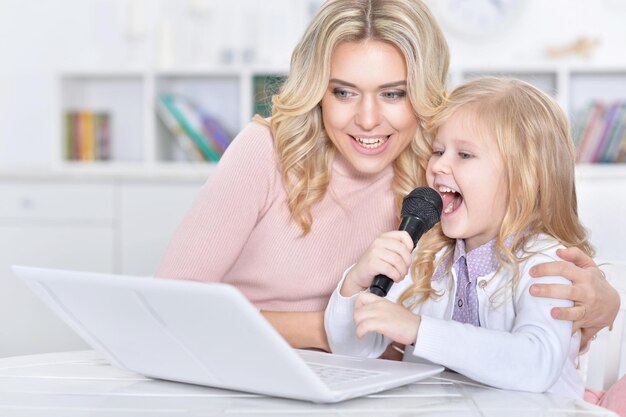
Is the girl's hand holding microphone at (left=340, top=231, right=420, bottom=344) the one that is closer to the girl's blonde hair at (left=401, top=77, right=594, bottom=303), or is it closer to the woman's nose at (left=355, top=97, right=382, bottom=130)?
the girl's blonde hair at (left=401, top=77, right=594, bottom=303)

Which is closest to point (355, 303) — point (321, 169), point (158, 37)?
point (321, 169)

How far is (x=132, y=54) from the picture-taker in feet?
13.6

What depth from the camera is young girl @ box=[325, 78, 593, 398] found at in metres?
1.33

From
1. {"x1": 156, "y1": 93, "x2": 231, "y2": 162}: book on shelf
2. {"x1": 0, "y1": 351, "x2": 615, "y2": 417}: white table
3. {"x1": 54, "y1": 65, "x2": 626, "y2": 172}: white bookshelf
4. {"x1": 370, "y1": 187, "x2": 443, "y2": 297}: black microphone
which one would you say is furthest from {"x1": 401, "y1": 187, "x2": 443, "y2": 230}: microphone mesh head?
{"x1": 156, "y1": 93, "x2": 231, "y2": 162}: book on shelf

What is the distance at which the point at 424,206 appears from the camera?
129cm

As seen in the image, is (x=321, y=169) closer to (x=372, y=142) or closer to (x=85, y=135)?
(x=372, y=142)

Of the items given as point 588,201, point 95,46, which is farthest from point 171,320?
point 95,46

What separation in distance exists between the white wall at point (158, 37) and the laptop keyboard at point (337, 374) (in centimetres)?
287

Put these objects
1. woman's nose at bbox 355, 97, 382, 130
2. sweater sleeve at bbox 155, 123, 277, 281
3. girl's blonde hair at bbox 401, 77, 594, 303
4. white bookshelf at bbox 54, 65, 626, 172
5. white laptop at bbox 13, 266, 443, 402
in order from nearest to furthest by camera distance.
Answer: white laptop at bbox 13, 266, 443, 402
girl's blonde hair at bbox 401, 77, 594, 303
woman's nose at bbox 355, 97, 382, 130
sweater sleeve at bbox 155, 123, 277, 281
white bookshelf at bbox 54, 65, 626, 172

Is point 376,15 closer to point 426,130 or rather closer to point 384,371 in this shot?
point 426,130

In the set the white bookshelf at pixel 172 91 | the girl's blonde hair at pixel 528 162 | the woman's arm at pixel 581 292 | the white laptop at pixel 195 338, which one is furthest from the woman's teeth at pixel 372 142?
the white bookshelf at pixel 172 91

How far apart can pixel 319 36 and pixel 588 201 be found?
1.91 ft

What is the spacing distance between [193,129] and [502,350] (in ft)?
9.36

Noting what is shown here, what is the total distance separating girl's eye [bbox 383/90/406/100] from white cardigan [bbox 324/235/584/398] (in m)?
0.30
